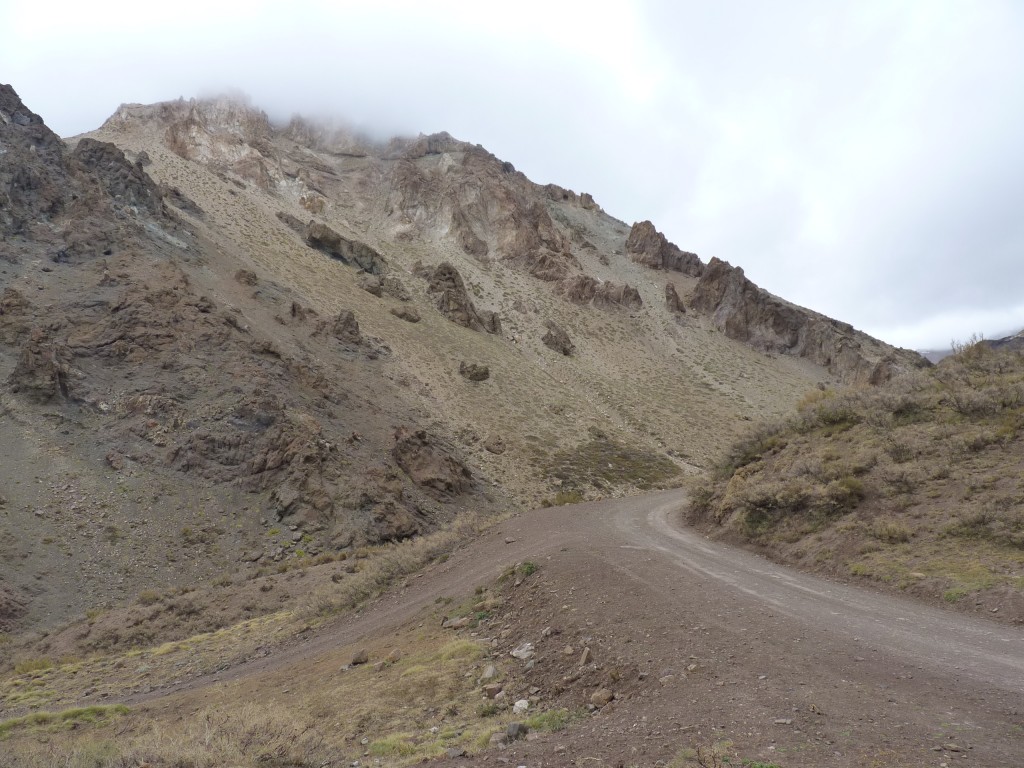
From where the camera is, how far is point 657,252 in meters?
83.9

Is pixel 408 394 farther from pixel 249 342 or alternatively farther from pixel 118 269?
pixel 118 269

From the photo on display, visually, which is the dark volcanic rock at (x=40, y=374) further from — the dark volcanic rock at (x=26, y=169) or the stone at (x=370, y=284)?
the stone at (x=370, y=284)

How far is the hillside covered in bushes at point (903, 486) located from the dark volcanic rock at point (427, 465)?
14506 mm

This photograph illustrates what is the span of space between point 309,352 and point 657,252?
200ft

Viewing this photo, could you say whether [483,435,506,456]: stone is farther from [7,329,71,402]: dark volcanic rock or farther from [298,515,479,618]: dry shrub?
[7,329,71,402]: dark volcanic rock

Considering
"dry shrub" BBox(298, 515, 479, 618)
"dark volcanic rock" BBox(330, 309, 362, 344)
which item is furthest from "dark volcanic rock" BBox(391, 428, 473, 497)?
"dark volcanic rock" BBox(330, 309, 362, 344)

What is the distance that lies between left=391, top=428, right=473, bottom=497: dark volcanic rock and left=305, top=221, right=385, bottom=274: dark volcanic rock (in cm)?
3251

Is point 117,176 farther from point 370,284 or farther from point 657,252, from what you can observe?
point 657,252

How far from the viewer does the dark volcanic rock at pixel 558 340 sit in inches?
2263

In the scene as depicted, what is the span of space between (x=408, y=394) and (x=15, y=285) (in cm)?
2173

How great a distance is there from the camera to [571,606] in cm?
924

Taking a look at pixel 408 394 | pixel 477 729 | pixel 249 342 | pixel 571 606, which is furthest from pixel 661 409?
pixel 477 729

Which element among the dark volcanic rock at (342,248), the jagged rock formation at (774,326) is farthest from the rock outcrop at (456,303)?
the jagged rock formation at (774,326)

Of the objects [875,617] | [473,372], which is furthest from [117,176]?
[875,617]
